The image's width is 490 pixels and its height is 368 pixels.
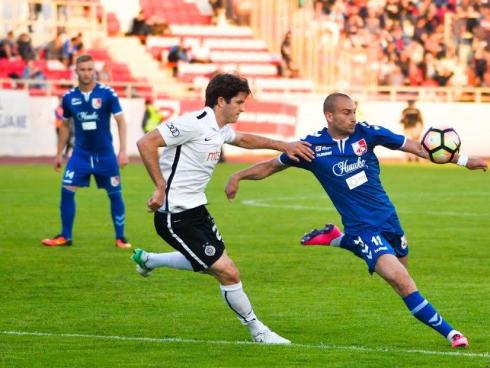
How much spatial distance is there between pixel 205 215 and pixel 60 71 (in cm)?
2775

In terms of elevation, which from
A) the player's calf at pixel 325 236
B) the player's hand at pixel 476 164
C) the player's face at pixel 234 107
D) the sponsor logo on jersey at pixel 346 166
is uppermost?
the player's face at pixel 234 107

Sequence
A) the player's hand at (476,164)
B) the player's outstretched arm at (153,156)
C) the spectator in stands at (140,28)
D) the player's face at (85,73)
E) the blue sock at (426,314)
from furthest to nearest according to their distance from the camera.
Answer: the spectator in stands at (140,28)
the player's face at (85,73)
the player's hand at (476,164)
the player's outstretched arm at (153,156)
the blue sock at (426,314)

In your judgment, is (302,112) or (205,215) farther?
(302,112)

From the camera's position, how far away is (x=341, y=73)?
41.9 m

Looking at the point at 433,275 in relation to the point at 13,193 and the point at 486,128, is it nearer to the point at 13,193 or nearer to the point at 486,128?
the point at 13,193

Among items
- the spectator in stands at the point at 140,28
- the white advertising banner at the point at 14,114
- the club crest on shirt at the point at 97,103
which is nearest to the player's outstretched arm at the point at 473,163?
the club crest on shirt at the point at 97,103

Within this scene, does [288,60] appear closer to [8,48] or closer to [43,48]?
[43,48]

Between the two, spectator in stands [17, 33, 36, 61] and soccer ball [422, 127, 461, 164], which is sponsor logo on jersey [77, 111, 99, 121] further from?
spectator in stands [17, 33, 36, 61]

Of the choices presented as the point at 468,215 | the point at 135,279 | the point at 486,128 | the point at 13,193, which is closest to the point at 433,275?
the point at 135,279

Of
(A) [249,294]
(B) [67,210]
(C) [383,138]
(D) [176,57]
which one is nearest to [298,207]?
(B) [67,210]

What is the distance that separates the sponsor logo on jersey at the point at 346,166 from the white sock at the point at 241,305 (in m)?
1.12

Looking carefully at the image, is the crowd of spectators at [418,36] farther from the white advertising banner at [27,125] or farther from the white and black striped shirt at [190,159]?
the white and black striped shirt at [190,159]

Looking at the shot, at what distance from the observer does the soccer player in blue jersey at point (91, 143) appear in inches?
607

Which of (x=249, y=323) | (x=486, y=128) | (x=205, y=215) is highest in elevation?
(x=205, y=215)
